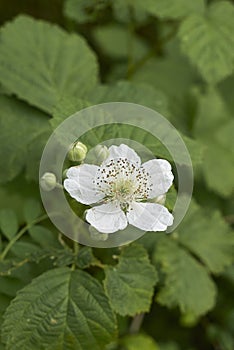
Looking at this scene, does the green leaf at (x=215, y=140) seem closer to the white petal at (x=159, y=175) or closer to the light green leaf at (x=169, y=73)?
the light green leaf at (x=169, y=73)

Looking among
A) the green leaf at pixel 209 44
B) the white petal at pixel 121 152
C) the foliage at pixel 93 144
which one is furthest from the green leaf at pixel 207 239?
the white petal at pixel 121 152

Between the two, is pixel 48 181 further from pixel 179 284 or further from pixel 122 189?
pixel 179 284

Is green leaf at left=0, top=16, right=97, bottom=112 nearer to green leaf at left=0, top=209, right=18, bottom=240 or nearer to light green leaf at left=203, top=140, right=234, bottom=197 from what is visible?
green leaf at left=0, top=209, right=18, bottom=240

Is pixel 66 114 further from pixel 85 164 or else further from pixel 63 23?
pixel 63 23

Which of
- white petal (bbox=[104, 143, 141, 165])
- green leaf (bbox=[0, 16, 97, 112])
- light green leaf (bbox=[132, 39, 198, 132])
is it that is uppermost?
white petal (bbox=[104, 143, 141, 165])

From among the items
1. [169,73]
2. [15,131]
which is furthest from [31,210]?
[169,73]

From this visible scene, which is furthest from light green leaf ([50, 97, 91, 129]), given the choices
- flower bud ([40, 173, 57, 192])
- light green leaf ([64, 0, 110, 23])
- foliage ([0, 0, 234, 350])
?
light green leaf ([64, 0, 110, 23])
